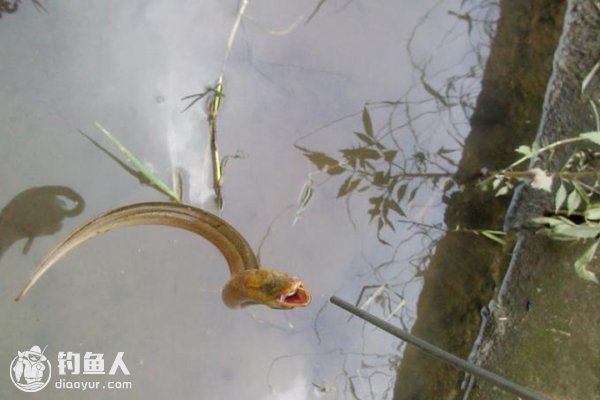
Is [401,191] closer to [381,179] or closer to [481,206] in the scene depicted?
[381,179]

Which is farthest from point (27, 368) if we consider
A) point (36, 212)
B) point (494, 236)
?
point (494, 236)

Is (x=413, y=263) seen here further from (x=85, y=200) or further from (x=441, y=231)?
(x=85, y=200)

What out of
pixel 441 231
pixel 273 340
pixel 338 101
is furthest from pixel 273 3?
pixel 273 340

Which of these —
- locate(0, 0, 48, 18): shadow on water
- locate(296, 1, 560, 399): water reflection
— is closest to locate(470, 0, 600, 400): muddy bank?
locate(296, 1, 560, 399): water reflection

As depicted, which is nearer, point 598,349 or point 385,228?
point 598,349

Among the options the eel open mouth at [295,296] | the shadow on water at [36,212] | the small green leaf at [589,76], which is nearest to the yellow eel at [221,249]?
the eel open mouth at [295,296]

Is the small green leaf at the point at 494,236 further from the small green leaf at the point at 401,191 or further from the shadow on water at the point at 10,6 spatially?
the shadow on water at the point at 10,6
